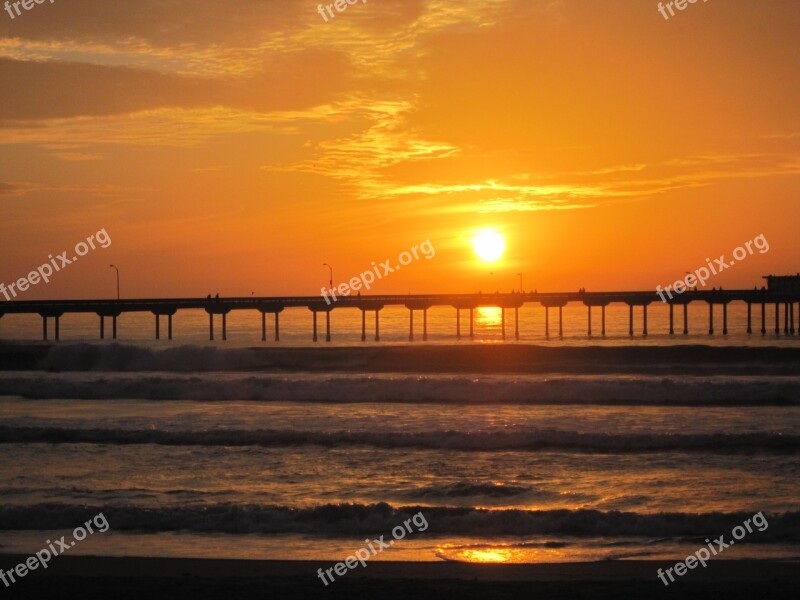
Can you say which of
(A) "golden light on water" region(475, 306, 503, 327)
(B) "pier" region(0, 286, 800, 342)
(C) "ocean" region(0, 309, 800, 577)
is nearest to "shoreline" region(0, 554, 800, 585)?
(C) "ocean" region(0, 309, 800, 577)

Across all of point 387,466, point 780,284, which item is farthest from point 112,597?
point 780,284

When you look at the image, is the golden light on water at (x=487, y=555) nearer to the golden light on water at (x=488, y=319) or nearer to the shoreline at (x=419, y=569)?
the shoreline at (x=419, y=569)

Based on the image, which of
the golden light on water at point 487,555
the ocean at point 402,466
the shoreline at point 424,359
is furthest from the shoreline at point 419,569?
the shoreline at point 424,359

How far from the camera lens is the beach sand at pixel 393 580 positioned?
8.42 m

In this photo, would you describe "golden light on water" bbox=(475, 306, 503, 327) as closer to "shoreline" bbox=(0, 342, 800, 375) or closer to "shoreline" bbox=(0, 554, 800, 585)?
"shoreline" bbox=(0, 342, 800, 375)

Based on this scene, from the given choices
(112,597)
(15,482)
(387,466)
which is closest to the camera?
(112,597)

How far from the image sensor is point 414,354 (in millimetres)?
46188

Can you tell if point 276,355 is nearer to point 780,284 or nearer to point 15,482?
point 15,482

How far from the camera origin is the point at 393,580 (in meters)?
8.99

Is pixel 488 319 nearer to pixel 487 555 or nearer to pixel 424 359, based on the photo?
pixel 424 359

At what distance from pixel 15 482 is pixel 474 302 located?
6358 centimetres

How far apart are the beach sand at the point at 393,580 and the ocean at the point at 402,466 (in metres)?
Result: 0.50

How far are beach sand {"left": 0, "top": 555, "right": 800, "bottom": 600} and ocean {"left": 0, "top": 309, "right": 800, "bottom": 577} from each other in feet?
1.65

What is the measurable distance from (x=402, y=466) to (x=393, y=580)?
645 centimetres
